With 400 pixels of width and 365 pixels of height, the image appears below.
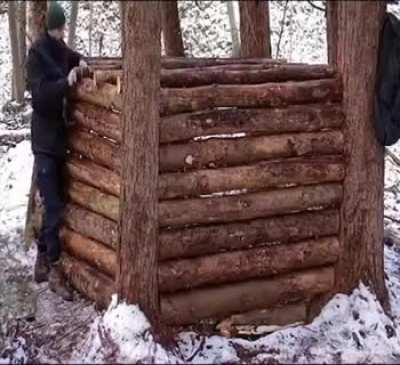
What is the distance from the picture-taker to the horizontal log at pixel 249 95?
547 cm

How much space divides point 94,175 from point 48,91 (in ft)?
2.77

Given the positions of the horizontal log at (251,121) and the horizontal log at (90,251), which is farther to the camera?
the horizontal log at (90,251)

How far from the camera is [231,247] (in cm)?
575

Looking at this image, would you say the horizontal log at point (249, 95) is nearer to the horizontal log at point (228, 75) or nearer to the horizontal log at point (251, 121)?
the horizontal log at point (251, 121)

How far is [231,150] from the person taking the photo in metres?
5.67

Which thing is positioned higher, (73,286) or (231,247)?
(231,247)

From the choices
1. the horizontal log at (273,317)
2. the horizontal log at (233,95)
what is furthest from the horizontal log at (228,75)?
the horizontal log at (273,317)

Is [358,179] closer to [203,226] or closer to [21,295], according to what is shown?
[203,226]

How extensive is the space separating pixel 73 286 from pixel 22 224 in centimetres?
189

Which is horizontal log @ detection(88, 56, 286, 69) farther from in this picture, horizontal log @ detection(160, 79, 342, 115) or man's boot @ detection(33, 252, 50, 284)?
man's boot @ detection(33, 252, 50, 284)

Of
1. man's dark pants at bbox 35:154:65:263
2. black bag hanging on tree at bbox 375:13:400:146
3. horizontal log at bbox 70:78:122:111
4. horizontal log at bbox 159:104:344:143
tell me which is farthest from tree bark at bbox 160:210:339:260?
man's dark pants at bbox 35:154:65:263

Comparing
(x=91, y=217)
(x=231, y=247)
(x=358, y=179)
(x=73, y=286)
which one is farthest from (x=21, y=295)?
(x=358, y=179)

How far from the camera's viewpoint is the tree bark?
5527 mm

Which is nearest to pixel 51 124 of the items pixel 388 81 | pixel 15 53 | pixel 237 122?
pixel 237 122
